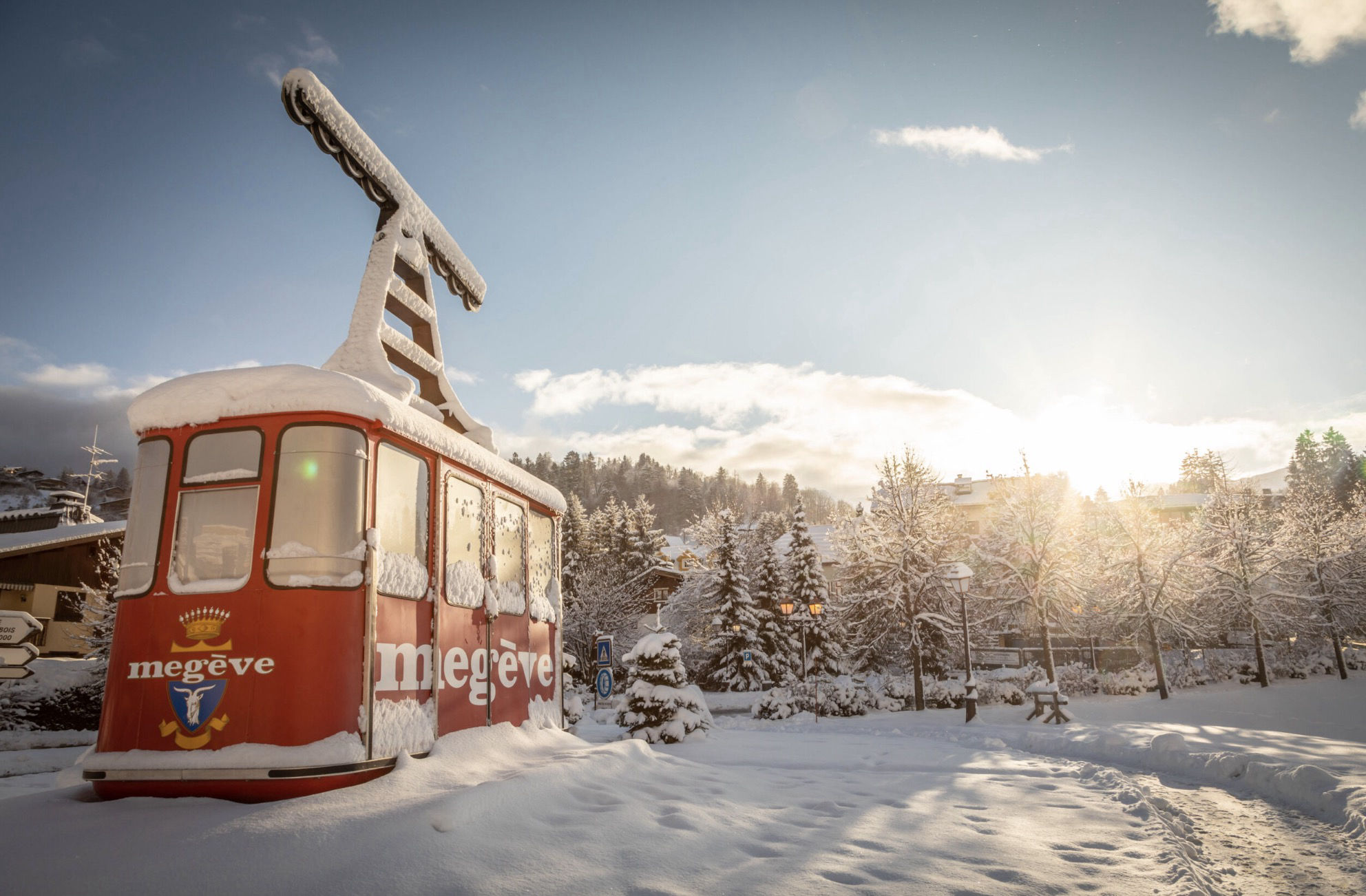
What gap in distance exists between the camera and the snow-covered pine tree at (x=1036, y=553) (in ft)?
87.4

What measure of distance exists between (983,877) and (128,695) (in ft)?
18.9

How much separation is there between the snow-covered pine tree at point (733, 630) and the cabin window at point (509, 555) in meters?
26.4

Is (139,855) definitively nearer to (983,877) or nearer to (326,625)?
(326,625)

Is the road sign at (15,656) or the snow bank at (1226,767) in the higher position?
the road sign at (15,656)

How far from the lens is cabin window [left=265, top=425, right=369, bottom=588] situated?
4949 mm

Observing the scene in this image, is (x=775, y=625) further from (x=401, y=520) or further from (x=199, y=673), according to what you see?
(x=199, y=673)

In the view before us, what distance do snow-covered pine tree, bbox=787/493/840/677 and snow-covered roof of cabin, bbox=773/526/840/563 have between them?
1.67 feet

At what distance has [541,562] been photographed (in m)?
8.84

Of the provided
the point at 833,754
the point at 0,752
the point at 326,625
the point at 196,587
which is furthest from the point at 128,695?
the point at 0,752

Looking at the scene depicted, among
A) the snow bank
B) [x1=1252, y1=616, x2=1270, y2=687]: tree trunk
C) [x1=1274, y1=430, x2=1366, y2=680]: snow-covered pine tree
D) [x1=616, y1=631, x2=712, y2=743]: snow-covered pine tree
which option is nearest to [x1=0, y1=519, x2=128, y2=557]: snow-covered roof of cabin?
[x1=616, y1=631, x2=712, y2=743]: snow-covered pine tree

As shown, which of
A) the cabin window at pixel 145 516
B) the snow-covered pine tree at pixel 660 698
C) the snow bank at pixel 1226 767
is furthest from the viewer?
the snow-covered pine tree at pixel 660 698

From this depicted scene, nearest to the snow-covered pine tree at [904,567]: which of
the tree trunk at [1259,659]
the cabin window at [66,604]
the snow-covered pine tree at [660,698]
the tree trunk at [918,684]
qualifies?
the tree trunk at [918,684]

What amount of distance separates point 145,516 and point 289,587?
4.60ft

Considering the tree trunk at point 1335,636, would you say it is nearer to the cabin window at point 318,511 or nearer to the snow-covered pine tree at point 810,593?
the snow-covered pine tree at point 810,593
